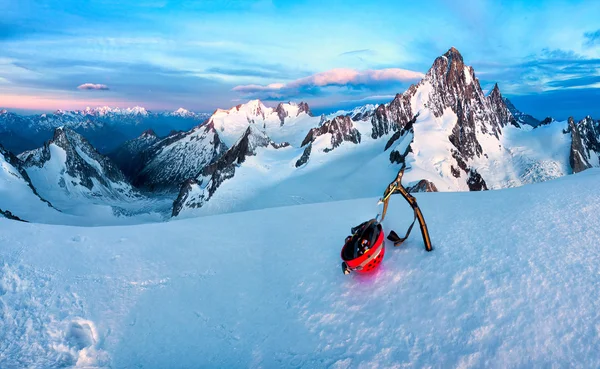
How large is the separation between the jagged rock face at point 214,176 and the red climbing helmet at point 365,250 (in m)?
134

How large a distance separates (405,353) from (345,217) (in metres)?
7.11

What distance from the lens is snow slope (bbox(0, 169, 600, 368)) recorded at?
629 centimetres

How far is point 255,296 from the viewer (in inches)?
349

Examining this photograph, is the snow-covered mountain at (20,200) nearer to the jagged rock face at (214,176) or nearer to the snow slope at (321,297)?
the jagged rock face at (214,176)

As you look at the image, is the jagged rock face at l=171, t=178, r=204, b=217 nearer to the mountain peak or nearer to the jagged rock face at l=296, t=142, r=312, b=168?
the jagged rock face at l=296, t=142, r=312, b=168

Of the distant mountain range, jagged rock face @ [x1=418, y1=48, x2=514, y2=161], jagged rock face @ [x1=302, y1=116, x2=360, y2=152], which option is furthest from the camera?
jagged rock face @ [x1=418, y1=48, x2=514, y2=161]

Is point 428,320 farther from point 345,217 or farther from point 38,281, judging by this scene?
point 38,281

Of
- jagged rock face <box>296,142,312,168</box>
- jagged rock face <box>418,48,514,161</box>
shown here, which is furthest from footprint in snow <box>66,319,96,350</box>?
jagged rock face <box>418,48,514,161</box>

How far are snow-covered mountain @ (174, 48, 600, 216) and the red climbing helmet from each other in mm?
74504

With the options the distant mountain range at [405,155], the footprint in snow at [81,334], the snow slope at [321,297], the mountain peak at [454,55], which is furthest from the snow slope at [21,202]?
the mountain peak at [454,55]

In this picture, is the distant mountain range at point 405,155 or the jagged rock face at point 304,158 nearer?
the distant mountain range at point 405,155

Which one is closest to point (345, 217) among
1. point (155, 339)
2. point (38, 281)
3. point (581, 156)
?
point (155, 339)

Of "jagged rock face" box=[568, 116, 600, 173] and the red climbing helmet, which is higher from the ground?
the red climbing helmet

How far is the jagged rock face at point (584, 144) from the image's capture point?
15625 centimetres
